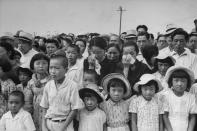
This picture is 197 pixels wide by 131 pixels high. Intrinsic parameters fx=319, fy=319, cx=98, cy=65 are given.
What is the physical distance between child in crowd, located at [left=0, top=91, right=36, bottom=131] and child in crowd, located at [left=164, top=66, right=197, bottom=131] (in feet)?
6.13

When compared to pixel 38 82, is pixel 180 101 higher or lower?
lower

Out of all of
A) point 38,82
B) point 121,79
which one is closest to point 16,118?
point 38,82

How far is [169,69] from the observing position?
4.27m

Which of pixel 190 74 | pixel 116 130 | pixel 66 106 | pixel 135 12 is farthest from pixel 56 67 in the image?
pixel 135 12

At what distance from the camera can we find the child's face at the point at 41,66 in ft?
15.6

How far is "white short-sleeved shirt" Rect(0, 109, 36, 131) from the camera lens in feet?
14.0

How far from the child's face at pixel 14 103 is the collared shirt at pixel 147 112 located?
1519 millimetres

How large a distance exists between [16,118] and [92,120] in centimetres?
104

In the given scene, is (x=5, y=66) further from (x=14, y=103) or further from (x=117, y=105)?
(x=117, y=105)

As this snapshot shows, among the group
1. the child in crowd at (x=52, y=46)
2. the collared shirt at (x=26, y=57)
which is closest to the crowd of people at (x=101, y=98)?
the collared shirt at (x=26, y=57)

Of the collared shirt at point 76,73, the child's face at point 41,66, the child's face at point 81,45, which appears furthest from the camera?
the child's face at point 81,45

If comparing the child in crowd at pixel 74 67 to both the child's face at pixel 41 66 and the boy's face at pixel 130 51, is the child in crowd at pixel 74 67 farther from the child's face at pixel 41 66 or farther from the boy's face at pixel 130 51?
the boy's face at pixel 130 51

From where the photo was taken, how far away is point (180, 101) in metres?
4.19

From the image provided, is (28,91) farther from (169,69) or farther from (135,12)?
(135,12)
